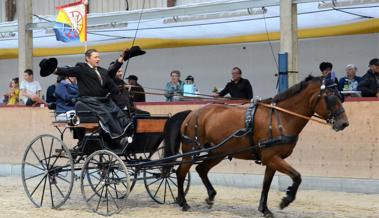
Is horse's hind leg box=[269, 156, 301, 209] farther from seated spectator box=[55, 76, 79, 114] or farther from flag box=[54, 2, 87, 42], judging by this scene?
flag box=[54, 2, 87, 42]

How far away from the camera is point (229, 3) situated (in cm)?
1385

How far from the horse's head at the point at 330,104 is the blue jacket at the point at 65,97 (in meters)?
3.59

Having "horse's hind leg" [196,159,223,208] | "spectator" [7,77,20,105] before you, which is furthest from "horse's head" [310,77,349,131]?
"spectator" [7,77,20,105]

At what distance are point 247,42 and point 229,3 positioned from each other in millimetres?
3283

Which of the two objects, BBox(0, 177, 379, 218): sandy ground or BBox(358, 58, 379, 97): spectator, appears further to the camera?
BBox(358, 58, 379, 97): spectator

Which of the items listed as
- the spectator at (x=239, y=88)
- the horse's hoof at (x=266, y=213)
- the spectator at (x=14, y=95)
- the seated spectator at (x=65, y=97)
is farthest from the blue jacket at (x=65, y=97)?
the spectator at (x=14, y=95)

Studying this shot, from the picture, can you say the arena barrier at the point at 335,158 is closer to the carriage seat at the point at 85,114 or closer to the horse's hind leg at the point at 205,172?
the horse's hind leg at the point at 205,172

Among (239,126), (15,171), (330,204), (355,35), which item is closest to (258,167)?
(330,204)

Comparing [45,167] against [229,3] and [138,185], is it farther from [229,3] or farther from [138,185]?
[229,3]

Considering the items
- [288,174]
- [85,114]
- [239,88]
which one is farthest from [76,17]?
[288,174]

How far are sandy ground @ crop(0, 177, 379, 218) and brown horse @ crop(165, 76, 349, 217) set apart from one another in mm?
394

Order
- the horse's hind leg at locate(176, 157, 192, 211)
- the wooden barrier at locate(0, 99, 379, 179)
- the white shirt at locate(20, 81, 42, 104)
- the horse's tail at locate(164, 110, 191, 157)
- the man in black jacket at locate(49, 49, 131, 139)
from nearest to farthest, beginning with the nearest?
1. the man in black jacket at locate(49, 49, 131, 139)
2. the horse's hind leg at locate(176, 157, 192, 211)
3. the horse's tail at locate(164, 110, 191, 157)
4. the wooden barrier at locate(0, 99, 379, 179)
5. the white shirt at locate(20, 81, 42, 104)

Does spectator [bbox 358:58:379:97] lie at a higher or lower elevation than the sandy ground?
higher

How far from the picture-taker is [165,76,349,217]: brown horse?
8945 millimetres
